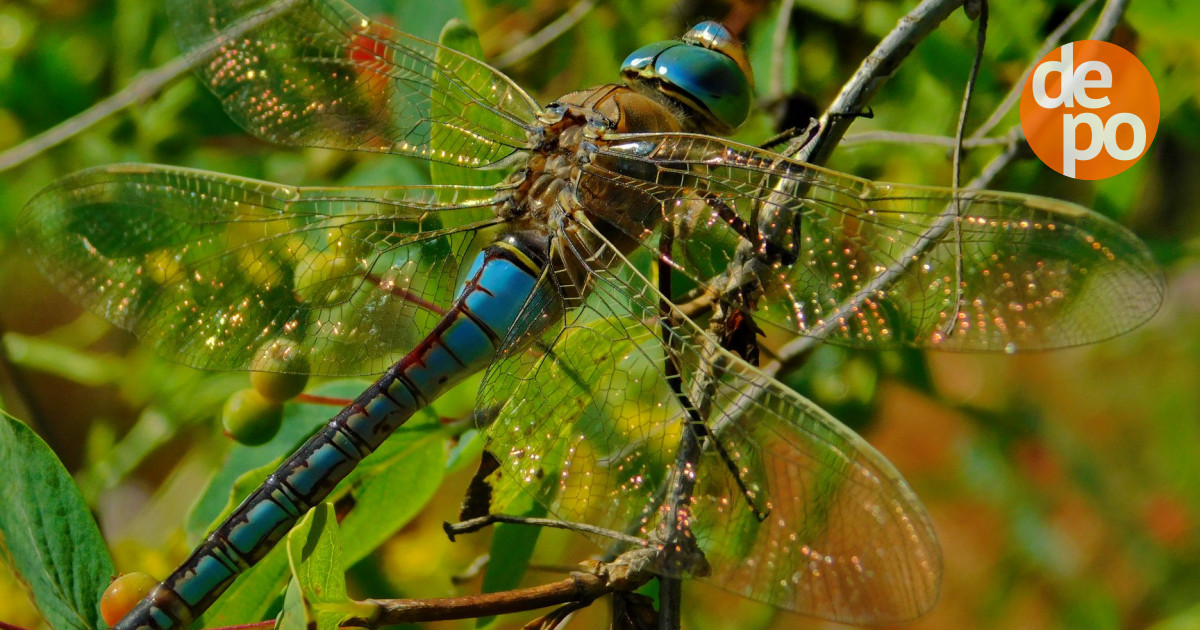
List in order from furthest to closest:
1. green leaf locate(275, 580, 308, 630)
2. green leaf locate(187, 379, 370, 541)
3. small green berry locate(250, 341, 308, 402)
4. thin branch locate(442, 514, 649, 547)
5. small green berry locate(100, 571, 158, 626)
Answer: green leaf locate(187, 379, 370, 541), small green berry locate(250, 341, 308, 402), small green berry locate(100, 571, 158, 626), thin branch locate(442, 514, 649, 547), green leaf locate(275, 580, 308, 630)

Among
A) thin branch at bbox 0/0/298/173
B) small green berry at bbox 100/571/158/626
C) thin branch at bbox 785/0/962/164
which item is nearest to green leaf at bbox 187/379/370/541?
small green berry at bbox 100/571/158/626

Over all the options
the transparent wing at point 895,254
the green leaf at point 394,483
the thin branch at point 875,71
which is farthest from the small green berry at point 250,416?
the thin branch at point 875,71

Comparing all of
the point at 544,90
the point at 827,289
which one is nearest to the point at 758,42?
the point at 544,90

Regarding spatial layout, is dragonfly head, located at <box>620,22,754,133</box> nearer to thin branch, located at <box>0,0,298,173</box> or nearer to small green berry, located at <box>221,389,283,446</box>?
small green berry, located at <box>221,389,283,446</box>

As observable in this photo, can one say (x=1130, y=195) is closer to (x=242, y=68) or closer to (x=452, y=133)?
(x=452, y=133)

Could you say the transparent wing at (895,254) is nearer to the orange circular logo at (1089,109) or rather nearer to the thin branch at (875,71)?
the thin branch at (875,71)

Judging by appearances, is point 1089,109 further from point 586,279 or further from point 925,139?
point 586,279
